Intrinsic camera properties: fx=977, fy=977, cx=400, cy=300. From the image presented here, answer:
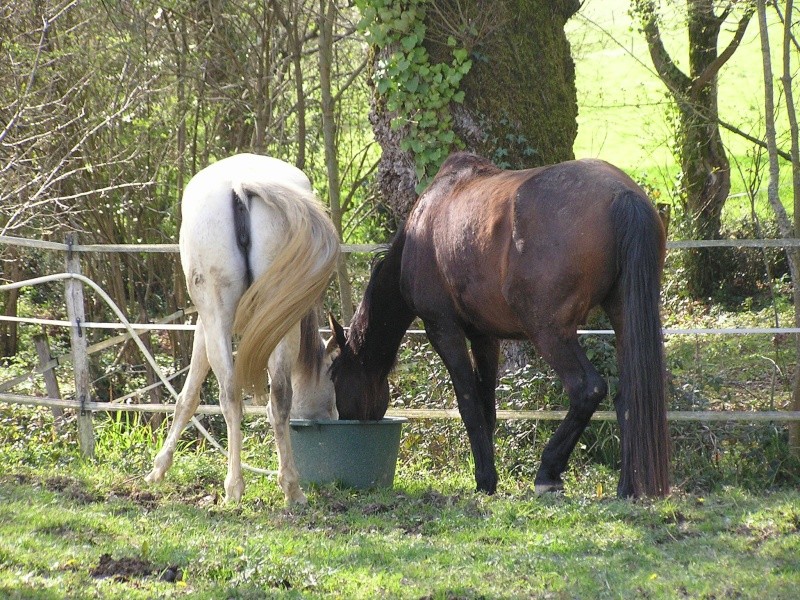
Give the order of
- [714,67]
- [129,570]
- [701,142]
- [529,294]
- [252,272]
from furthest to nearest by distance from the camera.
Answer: [701,142] < [714,67] < [252,272] < [529,294] < [129,570]

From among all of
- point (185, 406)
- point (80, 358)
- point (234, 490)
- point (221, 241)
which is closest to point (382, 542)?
point (234, 490)

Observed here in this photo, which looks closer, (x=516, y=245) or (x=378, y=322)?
(x=516, y=245)

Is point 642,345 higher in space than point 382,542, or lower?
higher

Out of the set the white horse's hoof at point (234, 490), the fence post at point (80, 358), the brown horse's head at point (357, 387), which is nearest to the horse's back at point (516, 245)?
the brown horse's head at point (357, 387)

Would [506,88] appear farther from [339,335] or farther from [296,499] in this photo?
[296,499]

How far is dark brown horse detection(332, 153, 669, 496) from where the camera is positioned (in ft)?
14.8

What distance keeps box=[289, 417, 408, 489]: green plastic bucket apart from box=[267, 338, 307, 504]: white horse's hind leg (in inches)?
13.5

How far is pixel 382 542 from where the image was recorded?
13.5ft

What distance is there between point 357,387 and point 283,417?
2.40 feet

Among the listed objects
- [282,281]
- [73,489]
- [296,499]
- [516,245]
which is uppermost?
[516,245]

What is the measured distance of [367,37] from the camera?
22.6ft

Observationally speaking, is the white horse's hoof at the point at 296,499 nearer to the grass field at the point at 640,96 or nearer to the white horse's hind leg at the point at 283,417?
the white horse's hind leg at the point at 283,417


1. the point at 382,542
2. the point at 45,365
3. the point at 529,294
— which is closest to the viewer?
the point at 382,542

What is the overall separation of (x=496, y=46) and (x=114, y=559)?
4.69 m
